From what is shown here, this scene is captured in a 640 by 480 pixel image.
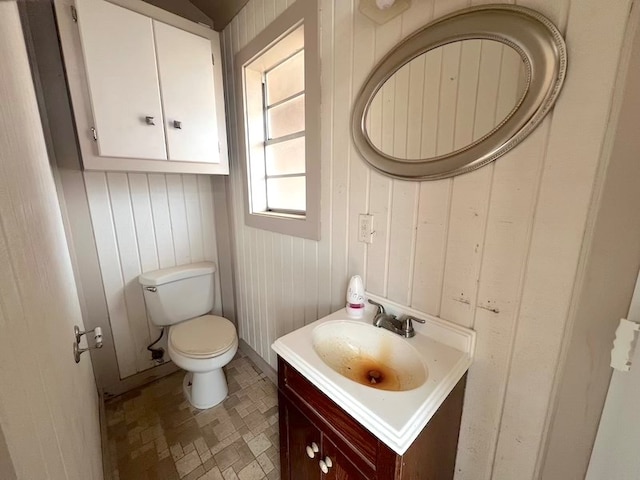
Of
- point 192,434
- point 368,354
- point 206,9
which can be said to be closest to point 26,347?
point 368,354

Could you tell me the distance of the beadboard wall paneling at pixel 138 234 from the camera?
1.58 metres

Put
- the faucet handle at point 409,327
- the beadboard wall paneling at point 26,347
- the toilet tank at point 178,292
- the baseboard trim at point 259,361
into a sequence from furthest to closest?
the baseboard trim at point 259,361 → the toilet tank at point 178,292 → the faucet handle at point 409,327 → the beadboard wall paneling at point 26,347

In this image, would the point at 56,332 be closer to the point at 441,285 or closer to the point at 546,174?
the point at 441,285

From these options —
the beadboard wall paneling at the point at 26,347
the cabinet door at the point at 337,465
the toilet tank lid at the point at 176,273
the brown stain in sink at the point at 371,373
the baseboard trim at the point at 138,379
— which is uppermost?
the beadboard wall paneling at the point at 26,347

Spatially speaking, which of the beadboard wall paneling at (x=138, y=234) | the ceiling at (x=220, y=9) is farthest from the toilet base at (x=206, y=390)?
the ceiling at (x=220, y=9)

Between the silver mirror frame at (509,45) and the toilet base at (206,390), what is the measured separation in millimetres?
1610

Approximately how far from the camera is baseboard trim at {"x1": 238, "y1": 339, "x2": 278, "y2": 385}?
5.97 feet

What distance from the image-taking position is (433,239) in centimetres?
89

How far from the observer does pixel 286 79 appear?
1.53 meters

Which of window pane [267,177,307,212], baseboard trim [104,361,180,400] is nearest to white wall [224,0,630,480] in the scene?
window pane [267,177,307,212]

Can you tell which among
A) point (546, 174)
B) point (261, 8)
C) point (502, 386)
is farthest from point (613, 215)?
point (261, 8)

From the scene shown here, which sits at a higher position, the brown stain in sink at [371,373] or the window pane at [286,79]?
the window pane at [286,79]

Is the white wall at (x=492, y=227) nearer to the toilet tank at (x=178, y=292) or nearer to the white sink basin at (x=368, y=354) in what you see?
the white sink basin at (x=368, y=354)

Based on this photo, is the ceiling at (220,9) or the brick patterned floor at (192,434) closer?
the brick patterned floor at (192,434)
